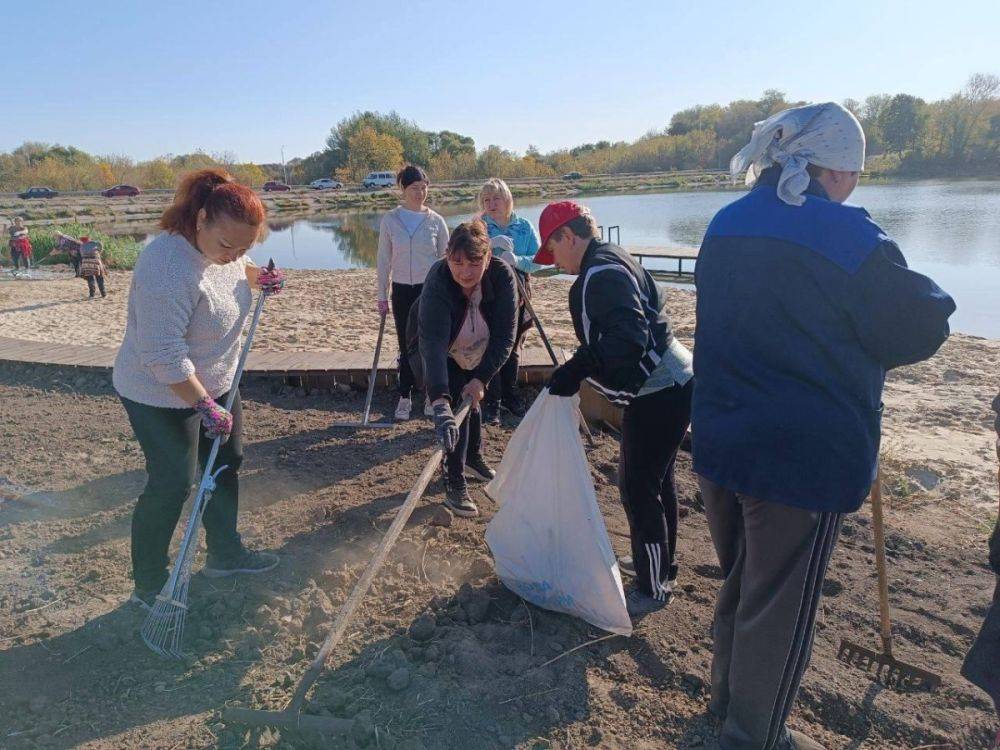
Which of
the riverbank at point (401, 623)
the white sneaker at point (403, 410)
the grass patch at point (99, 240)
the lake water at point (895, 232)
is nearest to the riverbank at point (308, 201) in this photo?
the lake water at point (895, 232)

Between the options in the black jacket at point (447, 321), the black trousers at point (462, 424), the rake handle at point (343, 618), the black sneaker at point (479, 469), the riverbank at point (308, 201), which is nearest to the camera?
the rake handle at point (343, 618)

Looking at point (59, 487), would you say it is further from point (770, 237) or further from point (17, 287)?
point (17, 287)

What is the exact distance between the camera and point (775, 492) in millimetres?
1751

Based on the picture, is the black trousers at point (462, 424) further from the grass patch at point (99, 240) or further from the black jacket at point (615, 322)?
the grass patch at point (99, 240)

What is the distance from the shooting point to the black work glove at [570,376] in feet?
8.03

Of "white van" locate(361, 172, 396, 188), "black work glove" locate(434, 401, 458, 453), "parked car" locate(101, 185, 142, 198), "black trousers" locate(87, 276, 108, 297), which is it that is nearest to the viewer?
A: "black work glove" locate(434, 401, 458, 453)

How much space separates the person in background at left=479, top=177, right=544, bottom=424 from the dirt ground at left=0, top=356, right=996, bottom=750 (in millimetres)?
987

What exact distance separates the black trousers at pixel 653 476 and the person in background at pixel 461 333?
0.74 m

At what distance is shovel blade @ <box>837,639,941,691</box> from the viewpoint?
2371 millimetres

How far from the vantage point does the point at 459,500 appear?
3559 millimetres

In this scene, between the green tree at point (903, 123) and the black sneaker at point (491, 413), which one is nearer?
the black sneaker at point (491, 413)

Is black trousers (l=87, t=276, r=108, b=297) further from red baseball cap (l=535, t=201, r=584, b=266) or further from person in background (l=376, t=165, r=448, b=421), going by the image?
red baseball cap (l=535, t=201, r=584, b=266)

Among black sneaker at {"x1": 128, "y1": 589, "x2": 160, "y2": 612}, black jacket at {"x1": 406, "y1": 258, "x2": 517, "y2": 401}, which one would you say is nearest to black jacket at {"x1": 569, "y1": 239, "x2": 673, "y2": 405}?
black jacket at {"x1": 406, "y1": 258, "x2": 517, "y2": 401}

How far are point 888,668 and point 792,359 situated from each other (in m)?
1.46
